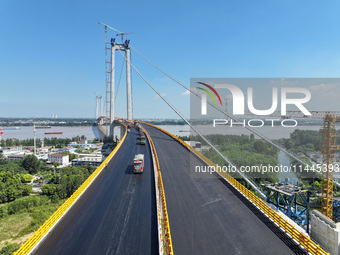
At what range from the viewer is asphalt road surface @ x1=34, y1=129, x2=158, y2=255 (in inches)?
415

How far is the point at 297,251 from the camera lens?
1039cm

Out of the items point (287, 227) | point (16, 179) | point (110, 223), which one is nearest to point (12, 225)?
point (110, 223)

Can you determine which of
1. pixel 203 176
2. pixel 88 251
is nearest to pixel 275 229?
pixel 203 176

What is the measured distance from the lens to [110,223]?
12.7 meters

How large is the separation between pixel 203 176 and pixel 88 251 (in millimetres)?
13776

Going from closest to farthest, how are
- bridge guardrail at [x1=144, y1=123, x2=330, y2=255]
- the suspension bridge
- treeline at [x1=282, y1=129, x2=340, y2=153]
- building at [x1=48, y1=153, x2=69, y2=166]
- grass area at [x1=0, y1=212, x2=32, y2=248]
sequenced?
bridge guardrail at [x1=144, y1=123, x2=330, y2=255] → the suspension bridge → grass area at [x1=0, y1=212, x2=32, y2=248] → building at [x1=48, y1=153, x2=69, y2=166] → treeline at [x1=282, y1=129, x2=340, y2=153]

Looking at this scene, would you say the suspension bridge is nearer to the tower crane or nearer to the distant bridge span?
the distant bridge span

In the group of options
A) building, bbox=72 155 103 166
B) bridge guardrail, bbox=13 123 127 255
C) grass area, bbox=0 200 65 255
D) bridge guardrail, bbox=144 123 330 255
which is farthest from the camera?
building, bbox=72 155 103 166

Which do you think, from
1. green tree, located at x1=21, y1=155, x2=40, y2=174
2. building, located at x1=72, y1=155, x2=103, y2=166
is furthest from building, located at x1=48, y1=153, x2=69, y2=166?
green tree, located at x1=21, y1=155, x2=40, y2=174

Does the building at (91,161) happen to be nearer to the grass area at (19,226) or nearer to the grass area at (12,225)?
the grass area at (19,226)

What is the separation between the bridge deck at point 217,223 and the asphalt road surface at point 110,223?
167 cm

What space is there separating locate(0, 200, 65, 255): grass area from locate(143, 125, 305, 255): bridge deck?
17923 mm

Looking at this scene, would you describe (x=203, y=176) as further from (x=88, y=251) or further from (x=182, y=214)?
(x=88, y=251)

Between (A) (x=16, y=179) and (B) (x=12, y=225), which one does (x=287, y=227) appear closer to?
(B) (x=12, y=225)
